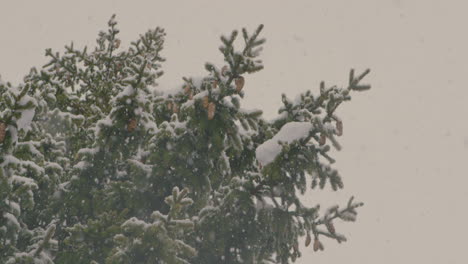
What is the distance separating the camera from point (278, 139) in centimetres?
475

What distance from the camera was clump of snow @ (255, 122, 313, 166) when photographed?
4746 mm

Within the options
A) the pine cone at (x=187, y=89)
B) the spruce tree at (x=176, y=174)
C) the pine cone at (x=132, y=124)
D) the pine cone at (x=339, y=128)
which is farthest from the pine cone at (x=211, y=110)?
the pine cone at (x=339, y=128)

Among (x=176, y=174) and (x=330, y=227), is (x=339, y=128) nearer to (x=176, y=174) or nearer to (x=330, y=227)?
(x=330, y=227)

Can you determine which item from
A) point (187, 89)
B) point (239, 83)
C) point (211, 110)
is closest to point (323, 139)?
point (239, 83)

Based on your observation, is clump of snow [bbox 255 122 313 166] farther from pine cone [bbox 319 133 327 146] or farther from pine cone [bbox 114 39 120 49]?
pine cone [bbox 114 39 120 49]

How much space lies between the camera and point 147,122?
5297 mm

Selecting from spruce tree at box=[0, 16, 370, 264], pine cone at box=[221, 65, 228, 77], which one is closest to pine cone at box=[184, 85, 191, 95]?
spruce tree at box=[0, 16, 370, 264]

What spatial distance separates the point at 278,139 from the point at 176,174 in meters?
1.53

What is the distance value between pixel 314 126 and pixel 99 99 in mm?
4218

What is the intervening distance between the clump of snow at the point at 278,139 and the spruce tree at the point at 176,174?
0.01 m

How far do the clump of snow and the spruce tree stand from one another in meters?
0.01

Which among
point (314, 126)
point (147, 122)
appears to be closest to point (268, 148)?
point (314, 126)

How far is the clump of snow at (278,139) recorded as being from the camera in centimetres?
475

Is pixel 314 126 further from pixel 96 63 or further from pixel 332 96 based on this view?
pixel 96 63
